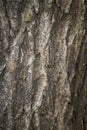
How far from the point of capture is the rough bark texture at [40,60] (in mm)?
1311

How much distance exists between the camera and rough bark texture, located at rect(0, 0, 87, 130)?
51.6 inches

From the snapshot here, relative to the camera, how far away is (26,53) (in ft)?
4.41

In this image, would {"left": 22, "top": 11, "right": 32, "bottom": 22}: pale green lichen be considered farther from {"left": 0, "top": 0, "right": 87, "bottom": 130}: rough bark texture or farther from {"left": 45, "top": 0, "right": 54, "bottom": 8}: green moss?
{"left": 45, "top": 0, "right": 54, "bottom": 8}: green moss

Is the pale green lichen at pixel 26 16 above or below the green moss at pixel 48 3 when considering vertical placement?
below

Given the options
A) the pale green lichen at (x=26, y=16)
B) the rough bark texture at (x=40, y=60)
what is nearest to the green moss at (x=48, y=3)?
the rough bark texture at (x=40, y=60)

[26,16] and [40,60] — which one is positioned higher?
[26,16]

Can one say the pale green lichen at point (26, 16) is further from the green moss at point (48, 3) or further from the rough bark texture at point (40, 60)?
the green moss at point (48, 3)

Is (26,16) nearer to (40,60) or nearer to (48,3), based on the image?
(48,3)

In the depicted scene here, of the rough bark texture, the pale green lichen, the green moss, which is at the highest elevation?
the green moss

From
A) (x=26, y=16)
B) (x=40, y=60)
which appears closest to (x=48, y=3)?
(x=26, y=16)

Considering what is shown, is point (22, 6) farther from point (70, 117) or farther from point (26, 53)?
point (70, 117)

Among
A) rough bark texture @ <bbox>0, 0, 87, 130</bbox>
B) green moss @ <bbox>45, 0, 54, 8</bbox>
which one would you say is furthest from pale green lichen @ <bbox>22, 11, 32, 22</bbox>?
green moss @ <bbox>45, 0, 54, 8</bbox>

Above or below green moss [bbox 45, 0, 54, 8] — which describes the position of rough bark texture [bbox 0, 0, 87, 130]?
below

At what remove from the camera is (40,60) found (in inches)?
53.4
